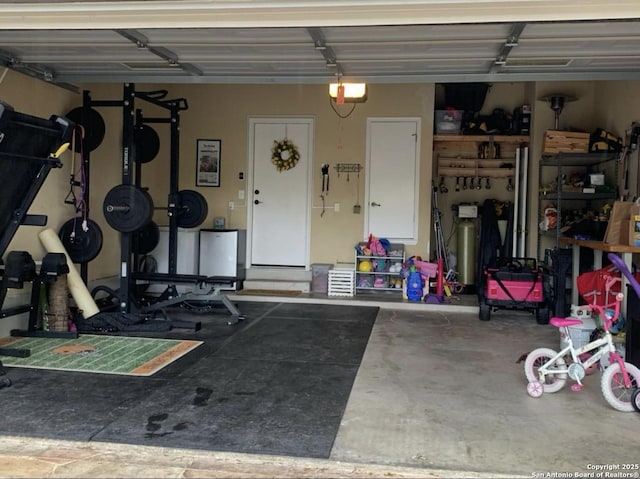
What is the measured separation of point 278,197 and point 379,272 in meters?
1.90

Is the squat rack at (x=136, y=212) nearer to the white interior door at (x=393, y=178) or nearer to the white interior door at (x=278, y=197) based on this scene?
the white interior door at (x=278, y=197)

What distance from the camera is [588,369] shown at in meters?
3.90

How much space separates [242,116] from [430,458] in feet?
21.3

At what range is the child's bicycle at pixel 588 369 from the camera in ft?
11.1

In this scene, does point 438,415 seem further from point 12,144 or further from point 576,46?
point 12,144

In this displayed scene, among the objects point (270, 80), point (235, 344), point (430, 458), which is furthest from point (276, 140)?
point (430, 458)

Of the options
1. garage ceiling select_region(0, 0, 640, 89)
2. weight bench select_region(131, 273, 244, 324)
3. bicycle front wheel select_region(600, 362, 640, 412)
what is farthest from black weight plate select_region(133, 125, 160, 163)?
bicycle front wheel select_region(600, 362, 640, 412)

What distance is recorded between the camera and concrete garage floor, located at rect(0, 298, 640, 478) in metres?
2.58

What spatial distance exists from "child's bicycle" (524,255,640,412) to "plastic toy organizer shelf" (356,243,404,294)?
3.65 m

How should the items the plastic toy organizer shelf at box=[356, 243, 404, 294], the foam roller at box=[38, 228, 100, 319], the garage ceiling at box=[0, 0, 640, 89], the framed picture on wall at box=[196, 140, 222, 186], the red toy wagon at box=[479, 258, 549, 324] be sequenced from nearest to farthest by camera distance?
the garage ceiling at box=[0, 0, 640, 89] < the foam roller at box=[38, 228, 100, 319] < the red toy wagon at box=[479, 258, 549, 324] < the plastic toy organizer shelf at box=[356, 243, 404, 294] < the framed picture on wall at box=[196, 140, 222, 186]

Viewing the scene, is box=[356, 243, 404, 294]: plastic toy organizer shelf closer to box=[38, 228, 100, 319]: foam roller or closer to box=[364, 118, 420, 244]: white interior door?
box=[364, 118, 420, 244]: white interior door

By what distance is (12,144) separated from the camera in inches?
147

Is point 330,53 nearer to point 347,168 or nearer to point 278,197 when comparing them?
point 347,168

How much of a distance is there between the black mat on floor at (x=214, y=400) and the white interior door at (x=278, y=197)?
3.12 metres
